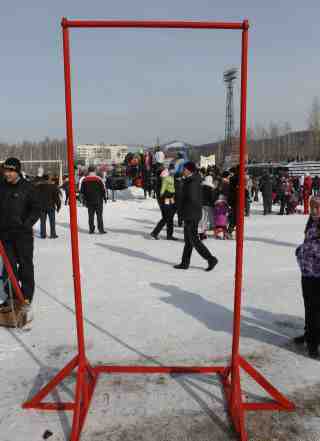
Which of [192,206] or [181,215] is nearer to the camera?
[192,206]

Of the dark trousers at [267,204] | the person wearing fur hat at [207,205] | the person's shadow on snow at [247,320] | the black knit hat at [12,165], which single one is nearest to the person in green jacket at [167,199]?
the person wearing fur hat at [207,205]

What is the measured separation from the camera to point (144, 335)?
403cm

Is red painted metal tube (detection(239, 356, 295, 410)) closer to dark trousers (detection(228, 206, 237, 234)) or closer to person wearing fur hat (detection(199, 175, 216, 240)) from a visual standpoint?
person wearing fur hat (detection(199, 175, 216, 240))

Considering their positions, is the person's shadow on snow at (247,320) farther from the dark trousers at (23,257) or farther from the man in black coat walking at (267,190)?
the man in black coat walking at (267,190)

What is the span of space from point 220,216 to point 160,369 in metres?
7.30

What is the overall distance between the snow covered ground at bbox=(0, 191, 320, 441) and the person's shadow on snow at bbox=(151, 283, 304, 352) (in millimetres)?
11

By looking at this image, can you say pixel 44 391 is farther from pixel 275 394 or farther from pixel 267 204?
pixel 267 204

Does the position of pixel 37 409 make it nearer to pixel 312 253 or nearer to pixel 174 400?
pixel 174 400

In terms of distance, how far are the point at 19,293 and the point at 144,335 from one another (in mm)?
1323

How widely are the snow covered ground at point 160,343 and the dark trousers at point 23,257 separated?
378mm

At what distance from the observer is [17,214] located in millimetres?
4316

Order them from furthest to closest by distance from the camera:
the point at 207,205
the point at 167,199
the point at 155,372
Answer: the point at 207,205 → the point at 167,199 → the point at 155,372

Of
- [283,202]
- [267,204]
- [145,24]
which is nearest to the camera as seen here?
[145,24]

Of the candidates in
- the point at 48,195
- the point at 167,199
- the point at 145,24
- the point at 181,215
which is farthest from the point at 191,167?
the point at 48,195
